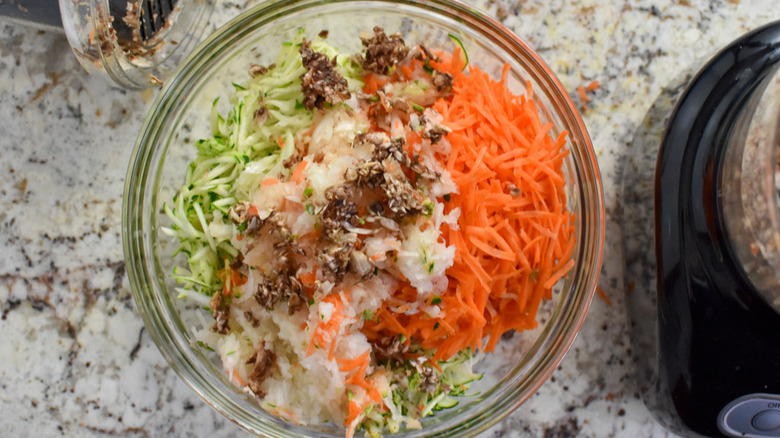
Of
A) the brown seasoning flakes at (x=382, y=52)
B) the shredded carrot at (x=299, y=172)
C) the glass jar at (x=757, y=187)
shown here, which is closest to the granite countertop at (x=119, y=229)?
the glass jar at (x=757, y=187)

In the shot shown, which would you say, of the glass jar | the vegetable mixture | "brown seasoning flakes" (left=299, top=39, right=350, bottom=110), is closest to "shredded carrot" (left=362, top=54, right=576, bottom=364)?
the vegetable mixture

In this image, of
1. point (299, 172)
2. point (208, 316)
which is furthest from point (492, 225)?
point (208, 316)

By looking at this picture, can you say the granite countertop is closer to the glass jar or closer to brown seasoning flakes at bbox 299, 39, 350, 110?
the glass jar

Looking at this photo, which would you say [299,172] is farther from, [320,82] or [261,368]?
[261,368]

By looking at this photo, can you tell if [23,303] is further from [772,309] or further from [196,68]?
[772,309]

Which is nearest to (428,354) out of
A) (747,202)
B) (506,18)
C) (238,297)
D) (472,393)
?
(472,393)

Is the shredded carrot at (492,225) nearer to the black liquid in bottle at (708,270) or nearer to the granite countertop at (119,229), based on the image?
the black liquid in bottle at (708,270)
